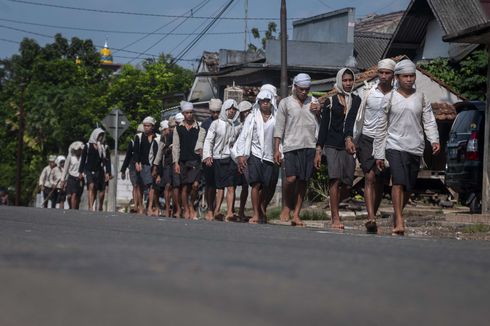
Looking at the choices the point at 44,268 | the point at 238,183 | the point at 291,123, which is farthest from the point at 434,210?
the point at 44,268

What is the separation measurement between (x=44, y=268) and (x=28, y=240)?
2.82m

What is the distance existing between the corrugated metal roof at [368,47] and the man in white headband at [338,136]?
107 feet

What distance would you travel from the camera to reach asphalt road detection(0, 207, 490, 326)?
3.99m

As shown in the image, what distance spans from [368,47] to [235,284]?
1720 inches

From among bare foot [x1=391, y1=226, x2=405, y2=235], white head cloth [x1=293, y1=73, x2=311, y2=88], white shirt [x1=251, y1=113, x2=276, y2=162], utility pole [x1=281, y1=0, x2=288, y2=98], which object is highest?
utility pole [x1=281, y1=0, x2=288, y2=98]

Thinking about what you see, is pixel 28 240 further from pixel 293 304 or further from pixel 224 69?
pixel 224 69

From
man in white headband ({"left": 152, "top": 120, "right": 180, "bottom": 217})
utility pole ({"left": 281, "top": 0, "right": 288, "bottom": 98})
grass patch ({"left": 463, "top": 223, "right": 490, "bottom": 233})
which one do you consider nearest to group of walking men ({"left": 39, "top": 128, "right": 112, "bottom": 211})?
man in white headband ({"left": 152, "top": 120, "right": 180, "bottom": 217})

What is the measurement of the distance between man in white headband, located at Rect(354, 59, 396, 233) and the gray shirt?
1710mm

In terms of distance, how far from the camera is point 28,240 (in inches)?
331

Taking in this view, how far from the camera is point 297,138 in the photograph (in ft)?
46.7

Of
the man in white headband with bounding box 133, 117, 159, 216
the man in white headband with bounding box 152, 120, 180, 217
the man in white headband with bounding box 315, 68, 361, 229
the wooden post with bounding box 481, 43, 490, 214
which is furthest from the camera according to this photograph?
the man in white headband with bounding box 133, 117, 159, 216

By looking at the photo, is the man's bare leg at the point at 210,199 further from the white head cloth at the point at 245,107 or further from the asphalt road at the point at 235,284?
the asphalt road at the point at 235,284

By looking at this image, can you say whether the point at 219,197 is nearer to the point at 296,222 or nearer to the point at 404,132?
the point at 296,222

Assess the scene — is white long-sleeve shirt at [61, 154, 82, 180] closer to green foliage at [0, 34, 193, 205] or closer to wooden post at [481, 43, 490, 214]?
wooden post at [481, 43, 490, 214]
